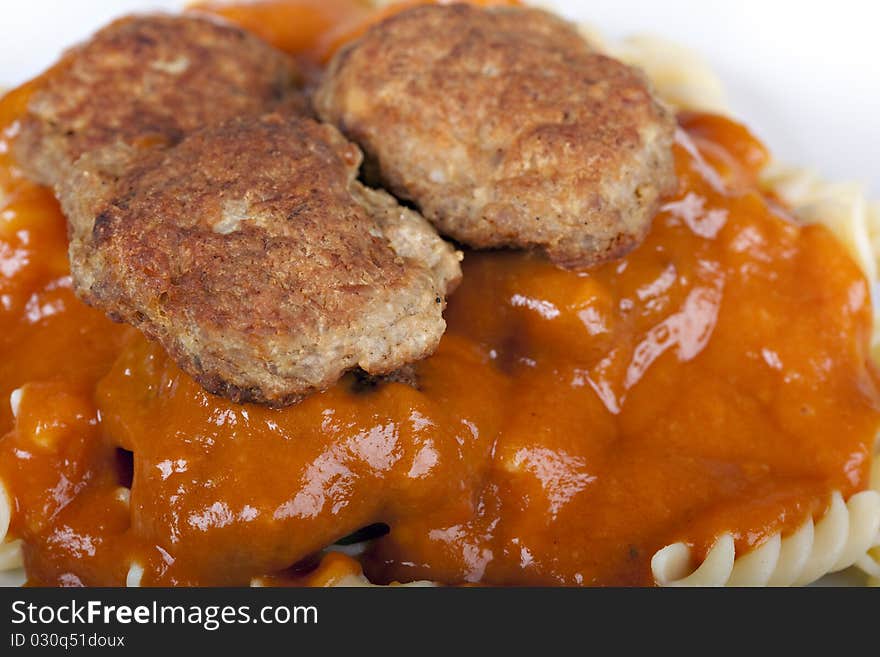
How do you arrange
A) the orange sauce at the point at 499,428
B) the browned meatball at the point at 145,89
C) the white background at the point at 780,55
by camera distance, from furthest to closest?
the white background at the point at 780,55 → the browned meatball at the point at 145,89 → the orange sauce at the point at 499,428

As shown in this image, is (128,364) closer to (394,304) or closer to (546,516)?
(394,304)

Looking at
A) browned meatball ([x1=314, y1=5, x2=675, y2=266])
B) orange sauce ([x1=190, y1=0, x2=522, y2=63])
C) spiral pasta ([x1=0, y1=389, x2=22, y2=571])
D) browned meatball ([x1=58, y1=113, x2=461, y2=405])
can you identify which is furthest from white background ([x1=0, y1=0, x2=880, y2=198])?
browned meatball ([x1=58, y1=113, x2=461, y2=405])

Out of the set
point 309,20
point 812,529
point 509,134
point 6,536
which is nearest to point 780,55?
point 309,20

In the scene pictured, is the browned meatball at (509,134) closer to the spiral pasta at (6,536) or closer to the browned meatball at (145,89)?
the browned meatball at (145,89)

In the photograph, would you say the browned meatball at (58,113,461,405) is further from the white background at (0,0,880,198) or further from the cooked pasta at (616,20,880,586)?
the white background at (0,0,880,198)

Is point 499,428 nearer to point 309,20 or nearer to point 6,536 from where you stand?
point 6,536

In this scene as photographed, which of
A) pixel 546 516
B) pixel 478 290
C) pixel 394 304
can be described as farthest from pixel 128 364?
pixel 546 516

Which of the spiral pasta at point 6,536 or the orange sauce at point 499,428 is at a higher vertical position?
the orange sauce at point 499,428

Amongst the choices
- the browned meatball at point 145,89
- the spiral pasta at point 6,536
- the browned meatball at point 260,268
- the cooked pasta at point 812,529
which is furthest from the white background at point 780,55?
the browned meatball at point 260,268
